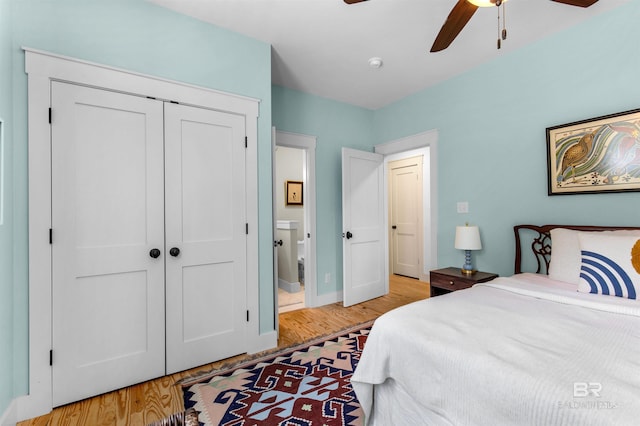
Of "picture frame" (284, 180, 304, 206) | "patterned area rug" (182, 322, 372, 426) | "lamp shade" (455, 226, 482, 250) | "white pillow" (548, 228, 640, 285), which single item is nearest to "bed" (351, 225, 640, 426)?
"white pillow" (548, 228, 640, 285)

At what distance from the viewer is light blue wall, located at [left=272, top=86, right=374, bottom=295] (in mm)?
3586

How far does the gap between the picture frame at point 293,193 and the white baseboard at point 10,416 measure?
3.94 m

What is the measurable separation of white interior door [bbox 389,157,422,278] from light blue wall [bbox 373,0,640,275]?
5.63ft

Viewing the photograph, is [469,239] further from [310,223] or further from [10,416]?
[10,416]

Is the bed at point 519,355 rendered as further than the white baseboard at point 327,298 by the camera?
No

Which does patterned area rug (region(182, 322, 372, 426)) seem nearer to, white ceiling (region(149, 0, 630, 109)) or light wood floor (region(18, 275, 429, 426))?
light wood floor (region(18, 275, 429, 426))

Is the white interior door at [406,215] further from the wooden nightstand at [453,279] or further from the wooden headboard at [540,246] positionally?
the wooden headboard at [540,246]

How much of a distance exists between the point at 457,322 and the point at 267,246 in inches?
64.1

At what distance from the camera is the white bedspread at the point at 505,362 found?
0.85 meters

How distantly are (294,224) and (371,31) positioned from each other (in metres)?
2.75

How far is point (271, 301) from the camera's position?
257 cm

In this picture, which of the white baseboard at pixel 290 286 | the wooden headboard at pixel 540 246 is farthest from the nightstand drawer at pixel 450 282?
the white baseboard at pixel 290 286

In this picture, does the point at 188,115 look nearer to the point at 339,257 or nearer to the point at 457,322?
the point at 457,322

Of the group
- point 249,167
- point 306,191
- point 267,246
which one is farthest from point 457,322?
point 306,191
